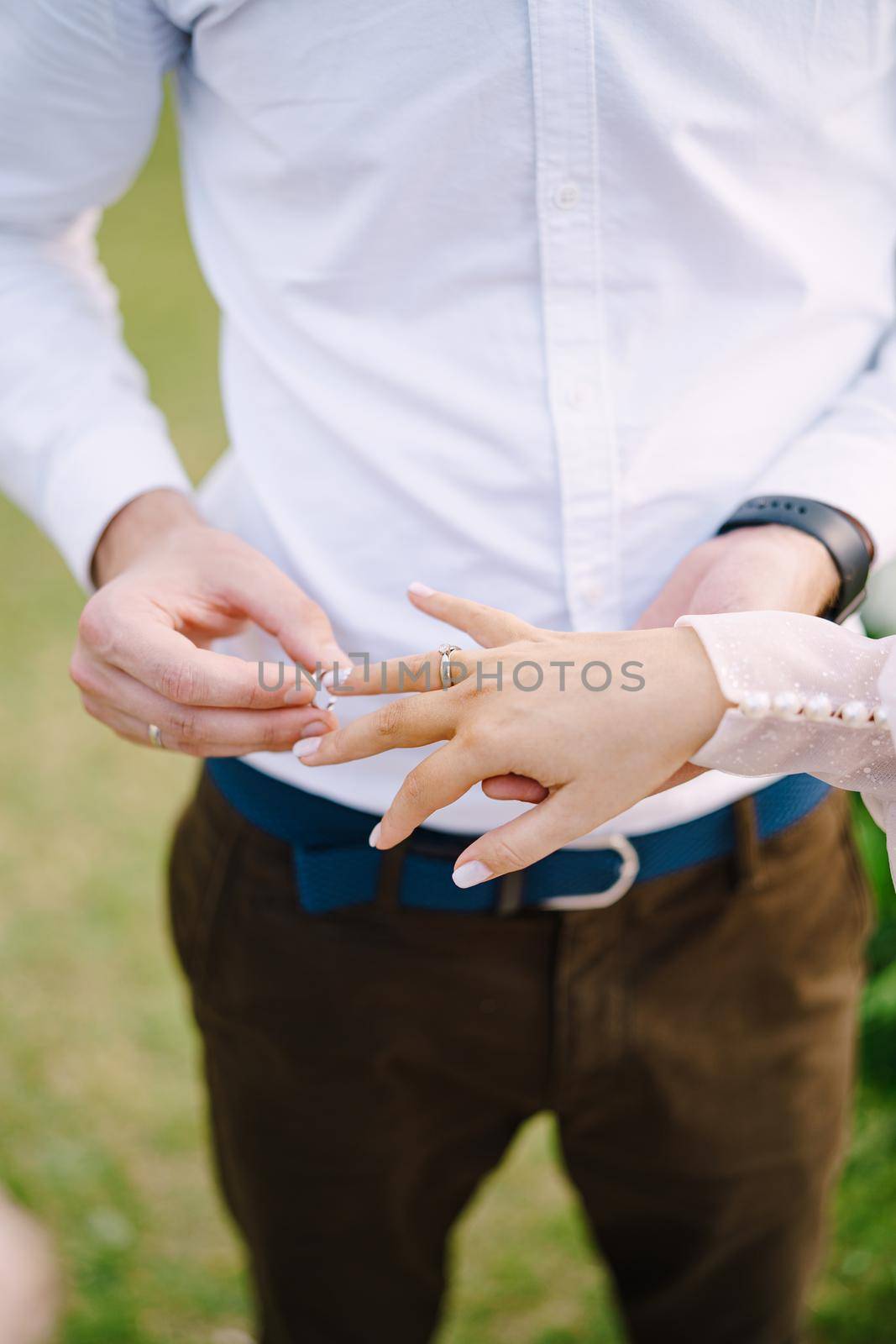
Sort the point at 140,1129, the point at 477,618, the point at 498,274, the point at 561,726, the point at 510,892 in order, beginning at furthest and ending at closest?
the point at 140,1129 < the point at 510,892 < the point at 498,274 < the point at 477,618 < the point at 561,726

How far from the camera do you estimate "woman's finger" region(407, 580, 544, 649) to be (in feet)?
3.14

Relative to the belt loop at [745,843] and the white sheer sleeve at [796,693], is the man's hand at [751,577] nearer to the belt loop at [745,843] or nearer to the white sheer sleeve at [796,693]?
the white sheer sleeve at [796,693]

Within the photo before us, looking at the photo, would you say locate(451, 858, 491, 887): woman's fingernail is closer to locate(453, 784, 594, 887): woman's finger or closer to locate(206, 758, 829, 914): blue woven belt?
locate(453, 784, 594, 887): woman's finger

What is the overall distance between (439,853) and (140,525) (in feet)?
1.63

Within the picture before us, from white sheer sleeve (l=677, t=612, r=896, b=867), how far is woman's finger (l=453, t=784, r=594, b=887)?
0.36ft

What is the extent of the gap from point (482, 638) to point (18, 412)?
2.17 ft

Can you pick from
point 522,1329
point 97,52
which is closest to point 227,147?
point 97,52

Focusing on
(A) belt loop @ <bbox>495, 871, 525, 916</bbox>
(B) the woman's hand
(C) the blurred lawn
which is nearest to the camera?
(B) the woman's hand

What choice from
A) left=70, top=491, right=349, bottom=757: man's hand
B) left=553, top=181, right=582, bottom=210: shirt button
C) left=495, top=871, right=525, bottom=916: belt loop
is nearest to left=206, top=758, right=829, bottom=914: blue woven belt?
left=495, top=871, right=525, bottom=916: belt loop

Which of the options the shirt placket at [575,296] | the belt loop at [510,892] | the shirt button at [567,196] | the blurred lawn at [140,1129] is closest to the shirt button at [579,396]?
the shirt placket at [575,296]

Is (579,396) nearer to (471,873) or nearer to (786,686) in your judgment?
(786,686)

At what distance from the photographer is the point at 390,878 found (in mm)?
1245

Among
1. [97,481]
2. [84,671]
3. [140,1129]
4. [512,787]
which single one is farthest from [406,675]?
[140,1129]

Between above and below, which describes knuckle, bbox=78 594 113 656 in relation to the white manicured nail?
above
